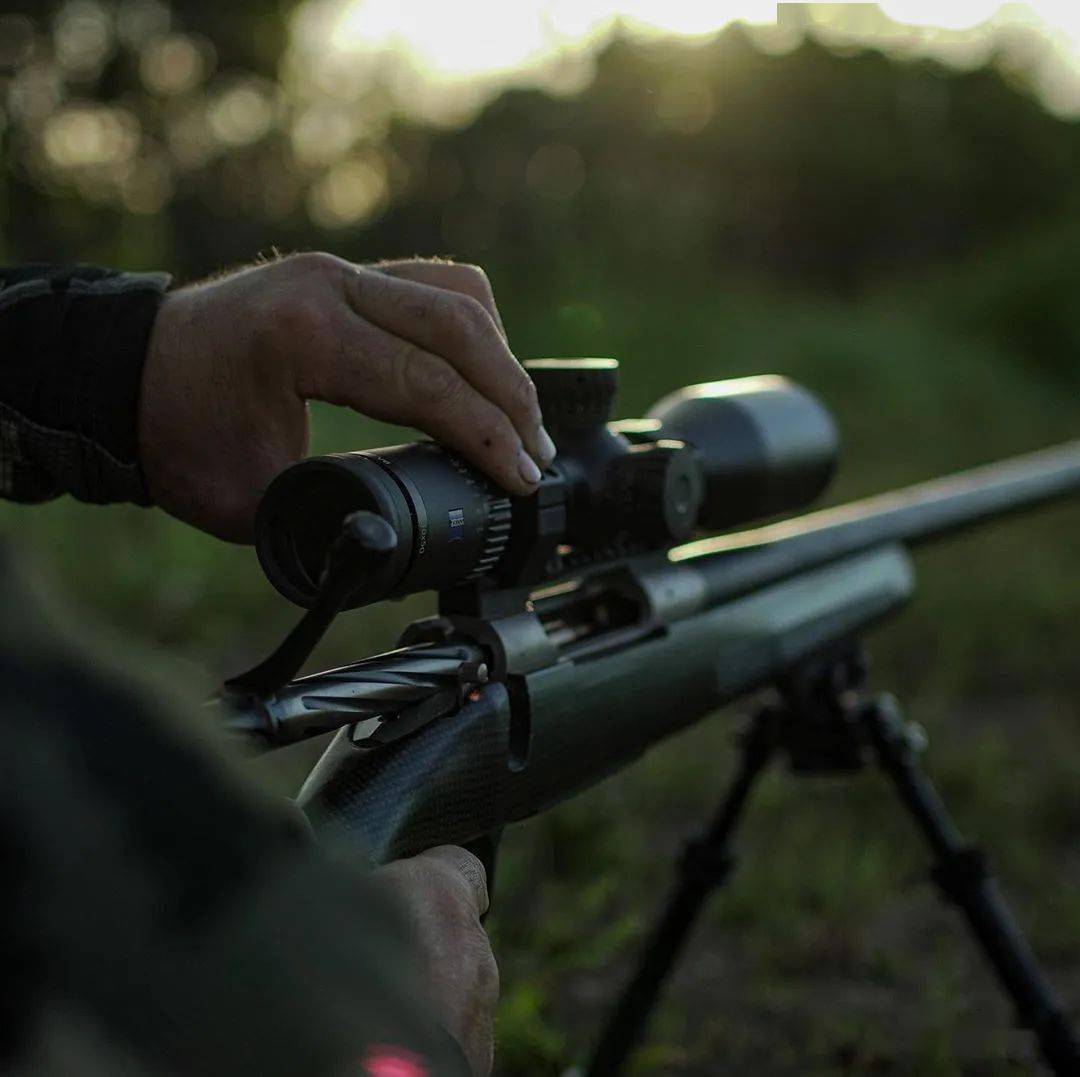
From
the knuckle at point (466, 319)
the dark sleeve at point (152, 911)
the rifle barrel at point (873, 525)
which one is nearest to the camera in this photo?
the dark sleeve at point (152, 911)

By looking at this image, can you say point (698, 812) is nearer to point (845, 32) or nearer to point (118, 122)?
point (118, 122)

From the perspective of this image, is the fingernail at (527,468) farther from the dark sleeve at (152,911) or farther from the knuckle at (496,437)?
the dark sleeve at (152,911)

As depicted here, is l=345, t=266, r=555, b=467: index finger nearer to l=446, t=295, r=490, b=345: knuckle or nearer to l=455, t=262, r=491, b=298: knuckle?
l=446, t=295, r=490, b=345: knuckle

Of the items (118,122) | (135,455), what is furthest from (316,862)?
(118,122)

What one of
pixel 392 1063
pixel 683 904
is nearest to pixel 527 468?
pixel 392 1063

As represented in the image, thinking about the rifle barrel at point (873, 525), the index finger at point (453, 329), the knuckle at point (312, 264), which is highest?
Answer: the knuckle at point (312, 264)

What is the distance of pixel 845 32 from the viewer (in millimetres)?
18578

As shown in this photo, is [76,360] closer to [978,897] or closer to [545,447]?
[545,447]

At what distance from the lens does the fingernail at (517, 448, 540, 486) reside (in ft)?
4.38

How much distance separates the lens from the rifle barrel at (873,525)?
1.88 meters

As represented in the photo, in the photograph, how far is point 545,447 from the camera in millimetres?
1387

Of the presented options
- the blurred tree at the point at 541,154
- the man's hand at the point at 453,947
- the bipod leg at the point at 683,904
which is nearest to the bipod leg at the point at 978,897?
the bipod leg at the point at 683,904

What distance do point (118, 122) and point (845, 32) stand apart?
36.9 ft

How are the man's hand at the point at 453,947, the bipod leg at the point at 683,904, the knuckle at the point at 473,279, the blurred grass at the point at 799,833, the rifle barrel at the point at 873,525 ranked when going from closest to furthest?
the man's hand at the point at 453,947
the knuckle at the point at 473,279
the rifle barrel at the point at 873,525
the bipod leg at the point at 683,904
the blurred grass at the point at 799,833
